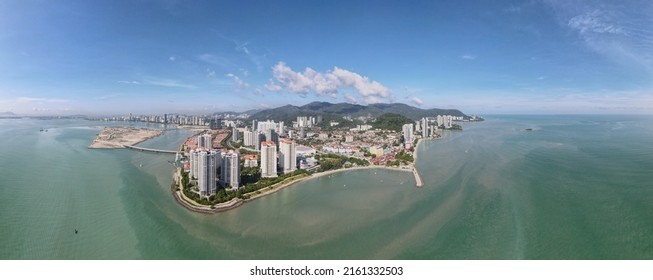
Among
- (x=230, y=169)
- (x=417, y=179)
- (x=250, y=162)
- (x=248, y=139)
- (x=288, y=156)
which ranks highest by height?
(x=248, y=139)

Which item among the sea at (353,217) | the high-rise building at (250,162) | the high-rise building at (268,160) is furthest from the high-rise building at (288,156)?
the high-rise building at (250,162)

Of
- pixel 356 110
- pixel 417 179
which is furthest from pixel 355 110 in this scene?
pixel 417 179

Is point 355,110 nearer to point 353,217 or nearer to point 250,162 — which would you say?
point 250,162

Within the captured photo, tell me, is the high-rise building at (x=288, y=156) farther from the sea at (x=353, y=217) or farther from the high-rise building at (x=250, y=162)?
the high-rise building at (x=250, y=162)

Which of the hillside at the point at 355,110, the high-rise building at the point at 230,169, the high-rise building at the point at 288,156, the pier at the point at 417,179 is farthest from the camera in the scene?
the hillside at the point at 355,110

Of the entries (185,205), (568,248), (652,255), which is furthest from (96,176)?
(652,255)

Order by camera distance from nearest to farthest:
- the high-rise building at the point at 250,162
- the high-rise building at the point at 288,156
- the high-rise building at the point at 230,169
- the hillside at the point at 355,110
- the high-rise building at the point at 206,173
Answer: the high-rise building at the point at 206,173 < the high-rise building at the point at 230,169 < the high-rise building at the point at 288,156 < the high-rise building at the point at 250,162 < the hillside at the point at 355,110
